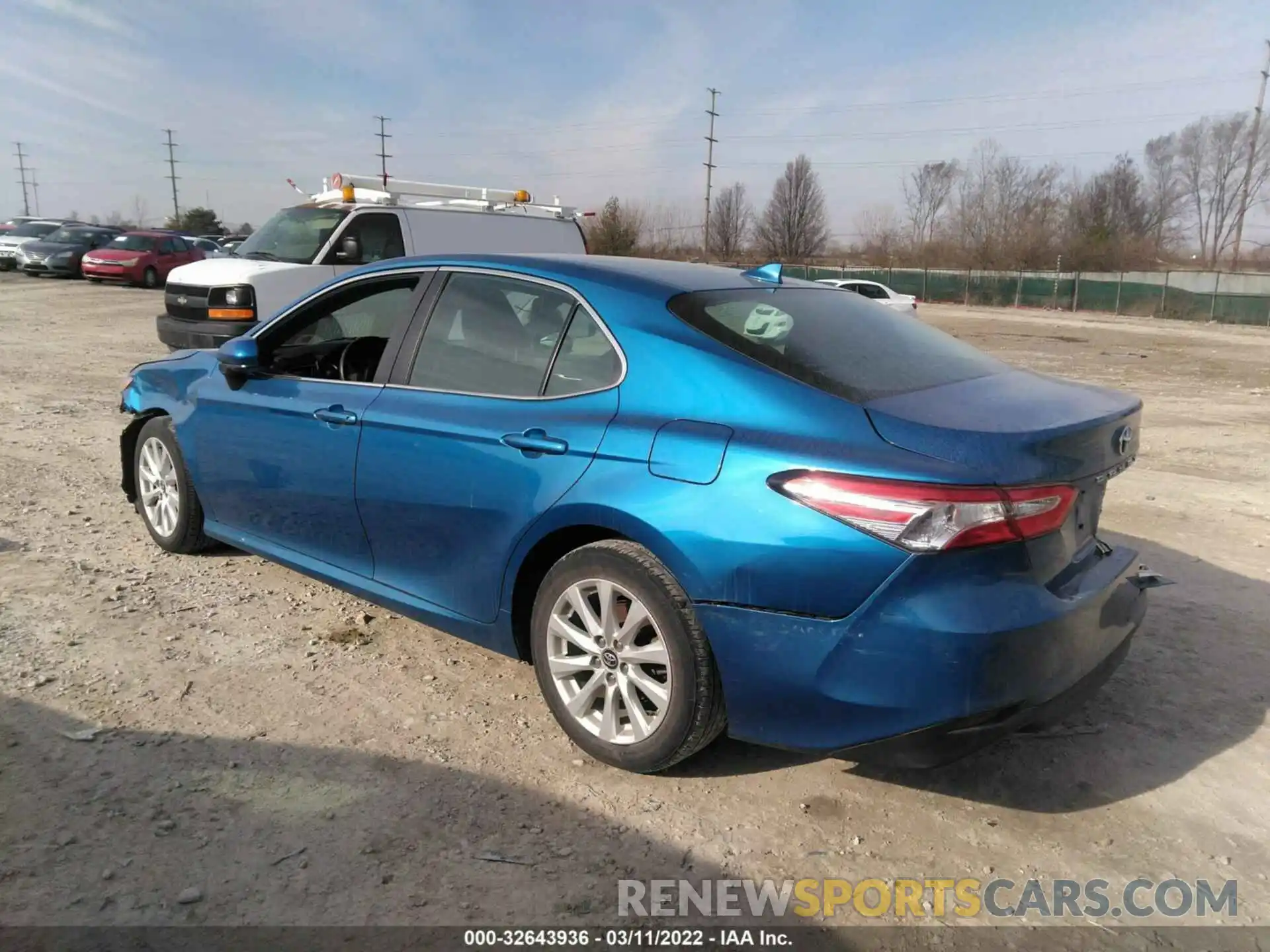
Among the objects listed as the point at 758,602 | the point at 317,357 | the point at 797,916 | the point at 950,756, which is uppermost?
the point at 317,357

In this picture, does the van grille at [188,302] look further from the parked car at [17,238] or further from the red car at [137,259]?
the parked car at [17,238]

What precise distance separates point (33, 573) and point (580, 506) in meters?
3.23

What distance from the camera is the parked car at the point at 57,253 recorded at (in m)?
27.4

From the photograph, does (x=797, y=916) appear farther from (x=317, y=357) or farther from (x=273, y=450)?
(x=317, y=357)

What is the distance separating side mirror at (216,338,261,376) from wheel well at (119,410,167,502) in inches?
42.4

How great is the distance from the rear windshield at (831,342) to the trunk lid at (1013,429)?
119mm

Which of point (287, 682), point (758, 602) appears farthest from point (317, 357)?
point (758, 602)

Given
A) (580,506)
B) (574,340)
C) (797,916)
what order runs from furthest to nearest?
1. (574,340)
2. (580,506)
3. (797,916)

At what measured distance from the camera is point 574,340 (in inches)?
129

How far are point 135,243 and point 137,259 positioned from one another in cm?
73

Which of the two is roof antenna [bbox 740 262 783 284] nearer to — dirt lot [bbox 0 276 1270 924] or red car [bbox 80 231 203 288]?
dirt lot [bbox 0 276 1270 924]

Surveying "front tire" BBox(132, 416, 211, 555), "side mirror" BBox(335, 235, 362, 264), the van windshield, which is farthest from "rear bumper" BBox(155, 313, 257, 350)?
"front tire" BBox(132, 416, 211, 555)

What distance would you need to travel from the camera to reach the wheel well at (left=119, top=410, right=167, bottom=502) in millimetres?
5051

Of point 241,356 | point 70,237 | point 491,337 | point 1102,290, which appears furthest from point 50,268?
point 1102,290
